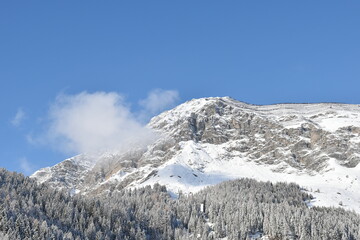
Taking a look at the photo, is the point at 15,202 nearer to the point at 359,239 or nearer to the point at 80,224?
the point at 80,224

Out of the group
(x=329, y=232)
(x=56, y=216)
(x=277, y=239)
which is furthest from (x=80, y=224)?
(x=329, y=232)

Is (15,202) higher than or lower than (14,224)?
higher

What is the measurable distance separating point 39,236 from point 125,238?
42.4 meters

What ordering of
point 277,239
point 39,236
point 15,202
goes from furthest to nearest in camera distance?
point 277,239, point 15,202, point 39,236

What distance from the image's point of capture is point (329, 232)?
196 metres

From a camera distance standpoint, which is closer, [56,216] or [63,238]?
[63,238]

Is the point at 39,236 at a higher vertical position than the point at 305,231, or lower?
lower

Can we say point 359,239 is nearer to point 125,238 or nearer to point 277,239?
point 277,239

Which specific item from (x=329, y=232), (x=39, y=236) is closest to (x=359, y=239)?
(x=329, y=232)

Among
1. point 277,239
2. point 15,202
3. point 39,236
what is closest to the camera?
point 39,236

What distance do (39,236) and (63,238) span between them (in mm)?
8909

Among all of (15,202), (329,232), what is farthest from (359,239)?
(15,202)

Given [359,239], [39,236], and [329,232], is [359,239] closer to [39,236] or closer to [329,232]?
[329,232]

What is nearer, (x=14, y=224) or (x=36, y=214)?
(x=14, y=224)
